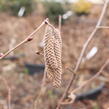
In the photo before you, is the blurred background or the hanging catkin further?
the blurred background

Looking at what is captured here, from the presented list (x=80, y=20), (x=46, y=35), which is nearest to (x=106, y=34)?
(x=80, y=20)

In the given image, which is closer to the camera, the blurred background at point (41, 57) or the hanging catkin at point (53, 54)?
the hanging catkin at point (53, 54)

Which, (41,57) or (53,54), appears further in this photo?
(41,57)

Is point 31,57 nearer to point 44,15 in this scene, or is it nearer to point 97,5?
point 44,15

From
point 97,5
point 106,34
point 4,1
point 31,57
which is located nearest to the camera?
point 31,57
